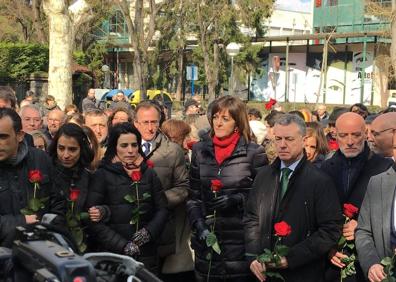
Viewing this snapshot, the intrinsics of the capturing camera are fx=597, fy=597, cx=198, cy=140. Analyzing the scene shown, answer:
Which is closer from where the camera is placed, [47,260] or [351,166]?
[47,260]

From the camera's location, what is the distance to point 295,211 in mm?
3982

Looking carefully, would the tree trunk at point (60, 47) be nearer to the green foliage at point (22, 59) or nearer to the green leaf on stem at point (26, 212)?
the green foliage at point (22, 59)

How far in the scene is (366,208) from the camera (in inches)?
150

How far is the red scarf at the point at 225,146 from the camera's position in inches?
182

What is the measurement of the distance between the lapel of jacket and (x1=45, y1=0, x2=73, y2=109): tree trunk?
39.4 feet

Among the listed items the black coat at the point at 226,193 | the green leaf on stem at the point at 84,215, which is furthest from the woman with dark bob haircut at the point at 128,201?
the black coat at the point at 226,193

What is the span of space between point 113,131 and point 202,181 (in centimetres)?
81

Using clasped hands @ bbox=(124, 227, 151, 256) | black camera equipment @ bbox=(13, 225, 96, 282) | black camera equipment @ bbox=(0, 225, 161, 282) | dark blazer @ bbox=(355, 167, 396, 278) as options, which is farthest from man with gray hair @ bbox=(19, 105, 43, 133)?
black camera equipment @ bbox=(13, 225, 96, 282)

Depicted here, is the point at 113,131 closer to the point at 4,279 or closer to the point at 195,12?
the point at 4,279

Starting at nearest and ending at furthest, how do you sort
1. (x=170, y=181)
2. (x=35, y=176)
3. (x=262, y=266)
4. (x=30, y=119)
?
(x=35, y=176) → (x=262, y=266) → (x=170, y=181) → (x=30, y=119)

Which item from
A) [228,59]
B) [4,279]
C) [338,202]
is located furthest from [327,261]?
[228,59]

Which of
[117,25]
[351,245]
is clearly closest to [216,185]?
[351,245]

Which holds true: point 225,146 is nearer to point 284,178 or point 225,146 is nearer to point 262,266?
point 284,178

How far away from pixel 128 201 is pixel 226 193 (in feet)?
2.45
